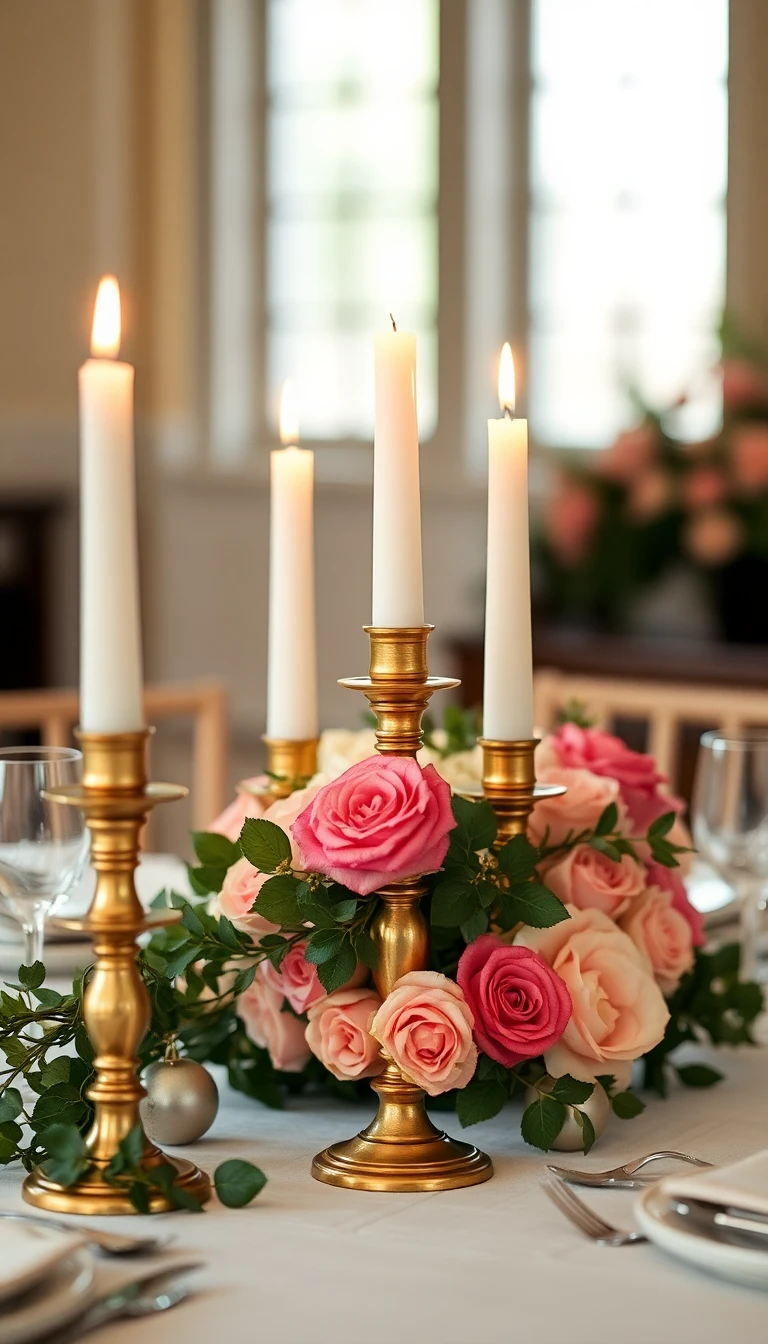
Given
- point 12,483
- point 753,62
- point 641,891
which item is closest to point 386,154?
point 753,62

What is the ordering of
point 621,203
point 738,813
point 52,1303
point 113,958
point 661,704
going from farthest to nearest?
point 621,203 → point 661,704 → point 738,813 → point 113,958 → point 52,1303

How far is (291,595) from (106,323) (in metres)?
0.30

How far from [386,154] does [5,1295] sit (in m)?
3.71

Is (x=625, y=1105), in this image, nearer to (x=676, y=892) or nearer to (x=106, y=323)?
(x=676, y=892)

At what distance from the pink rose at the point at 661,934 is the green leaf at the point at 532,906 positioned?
102mm

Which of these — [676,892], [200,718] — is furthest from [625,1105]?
[200,718]

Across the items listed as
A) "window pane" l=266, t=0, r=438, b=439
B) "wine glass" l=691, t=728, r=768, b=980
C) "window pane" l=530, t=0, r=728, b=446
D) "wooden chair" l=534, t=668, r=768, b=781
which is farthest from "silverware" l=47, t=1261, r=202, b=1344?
"window pane" l=266, t=0, r=438, b=439

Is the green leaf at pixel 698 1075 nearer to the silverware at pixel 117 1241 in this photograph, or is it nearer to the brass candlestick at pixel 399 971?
the brass candlestick at pixel 399 971

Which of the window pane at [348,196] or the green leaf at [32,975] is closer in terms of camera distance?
the green leaf at [32,975]

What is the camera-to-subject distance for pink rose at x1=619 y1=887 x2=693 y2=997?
101 cm

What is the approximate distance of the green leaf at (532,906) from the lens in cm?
91

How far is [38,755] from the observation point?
1.12m

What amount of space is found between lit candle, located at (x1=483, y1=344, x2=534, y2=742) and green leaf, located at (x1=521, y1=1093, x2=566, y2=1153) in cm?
19

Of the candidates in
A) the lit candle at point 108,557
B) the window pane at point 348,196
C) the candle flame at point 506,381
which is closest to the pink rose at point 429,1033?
the lit candle at point 108,557
